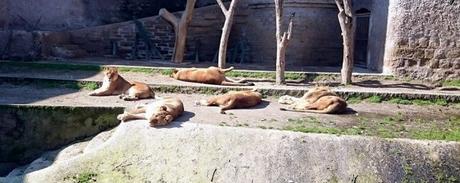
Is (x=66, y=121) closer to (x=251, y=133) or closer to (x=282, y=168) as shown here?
(x=251, y=133)

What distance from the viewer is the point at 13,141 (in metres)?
9.59

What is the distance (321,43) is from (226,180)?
10331mm

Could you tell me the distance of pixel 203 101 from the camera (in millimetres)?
10094

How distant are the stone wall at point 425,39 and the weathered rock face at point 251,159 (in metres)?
5.74

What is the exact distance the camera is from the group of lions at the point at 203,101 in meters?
8.45

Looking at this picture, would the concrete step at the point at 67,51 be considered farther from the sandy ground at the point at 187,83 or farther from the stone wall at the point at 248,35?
the sandy ground at the point at 187,83

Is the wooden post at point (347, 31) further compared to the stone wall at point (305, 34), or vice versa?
the stone wall at point (305, 34)

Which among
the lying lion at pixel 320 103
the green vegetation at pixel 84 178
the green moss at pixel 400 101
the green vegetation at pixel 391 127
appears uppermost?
the lying lion at pixel 320 103

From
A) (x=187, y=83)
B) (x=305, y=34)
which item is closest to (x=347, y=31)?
(x=187, y=83)

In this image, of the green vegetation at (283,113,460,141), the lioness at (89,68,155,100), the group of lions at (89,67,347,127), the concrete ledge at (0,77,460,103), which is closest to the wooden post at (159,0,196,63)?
the group of lions at (89,67,347,127)

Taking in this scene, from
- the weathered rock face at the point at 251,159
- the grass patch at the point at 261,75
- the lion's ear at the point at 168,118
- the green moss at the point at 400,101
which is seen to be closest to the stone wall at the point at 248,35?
the grass patch at the point at 261,75

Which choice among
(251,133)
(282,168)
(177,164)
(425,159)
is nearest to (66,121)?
(177,164)

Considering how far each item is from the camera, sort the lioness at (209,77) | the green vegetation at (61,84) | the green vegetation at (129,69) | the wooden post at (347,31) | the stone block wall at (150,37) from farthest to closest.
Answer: the stone block wall at (150,37) < the green vegetation at (129,69) < the wooden post at (347,31) < the lioness at (209,77) < the green vegetation at (61,84)

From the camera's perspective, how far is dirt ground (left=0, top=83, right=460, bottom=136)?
8.71 m
